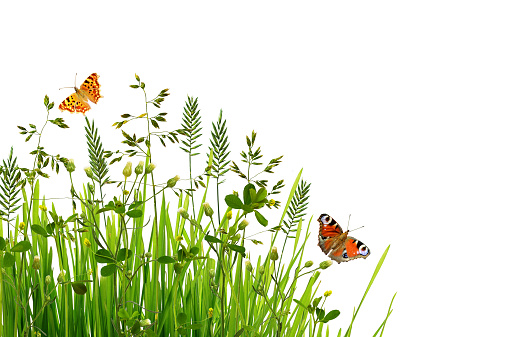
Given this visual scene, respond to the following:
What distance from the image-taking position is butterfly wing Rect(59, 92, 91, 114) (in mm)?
1815

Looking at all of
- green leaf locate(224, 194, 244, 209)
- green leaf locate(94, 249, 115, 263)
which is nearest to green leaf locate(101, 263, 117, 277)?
green leaf locate(94, 249, 115, 263)

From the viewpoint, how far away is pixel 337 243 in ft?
5.49

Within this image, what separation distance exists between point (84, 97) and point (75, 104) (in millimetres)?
41

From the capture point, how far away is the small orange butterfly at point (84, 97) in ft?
5.96

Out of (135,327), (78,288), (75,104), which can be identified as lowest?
(135,327)

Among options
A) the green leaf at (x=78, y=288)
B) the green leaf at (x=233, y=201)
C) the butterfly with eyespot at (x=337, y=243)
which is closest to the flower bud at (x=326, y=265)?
the butterfly with eyespot at (x=337, y=243)

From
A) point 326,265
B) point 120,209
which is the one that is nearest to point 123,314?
point 120,209

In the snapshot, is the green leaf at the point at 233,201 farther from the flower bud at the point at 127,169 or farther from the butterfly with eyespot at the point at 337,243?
the butterfly with eyespot at the point at 337,243

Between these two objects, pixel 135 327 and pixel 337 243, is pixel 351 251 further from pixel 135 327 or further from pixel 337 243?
pixel 135 327

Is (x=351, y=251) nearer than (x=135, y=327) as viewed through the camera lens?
No

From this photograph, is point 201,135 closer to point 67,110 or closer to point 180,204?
point 180,204

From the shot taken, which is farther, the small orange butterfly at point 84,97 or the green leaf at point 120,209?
the small orange butterfly at point 84,97

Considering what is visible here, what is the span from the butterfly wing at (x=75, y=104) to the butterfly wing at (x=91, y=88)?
0.09ft

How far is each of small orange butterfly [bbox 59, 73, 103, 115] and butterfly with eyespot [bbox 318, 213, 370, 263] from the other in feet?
3.04
